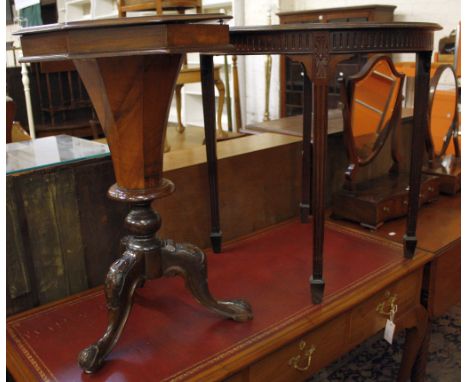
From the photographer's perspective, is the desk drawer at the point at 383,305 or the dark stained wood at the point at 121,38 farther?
the desk drawer at the point at 383,305

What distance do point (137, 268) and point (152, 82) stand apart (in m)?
0.37

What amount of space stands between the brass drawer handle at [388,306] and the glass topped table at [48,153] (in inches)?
33.0

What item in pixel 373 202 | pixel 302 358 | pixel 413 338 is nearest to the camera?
pixel 302 358

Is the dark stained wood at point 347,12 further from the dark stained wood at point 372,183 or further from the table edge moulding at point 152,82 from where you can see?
the table edge moulding at point 152,82

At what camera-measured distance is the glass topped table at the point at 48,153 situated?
1134 millimetres

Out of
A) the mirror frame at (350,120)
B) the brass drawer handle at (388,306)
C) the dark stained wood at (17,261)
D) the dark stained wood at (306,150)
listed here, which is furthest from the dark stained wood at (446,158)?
the dark stained wood at (17,261)

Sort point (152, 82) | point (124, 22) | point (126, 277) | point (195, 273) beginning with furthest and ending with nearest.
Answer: point (195, 273) < point (126, 277) < point (152, 82) < point (124, 22)

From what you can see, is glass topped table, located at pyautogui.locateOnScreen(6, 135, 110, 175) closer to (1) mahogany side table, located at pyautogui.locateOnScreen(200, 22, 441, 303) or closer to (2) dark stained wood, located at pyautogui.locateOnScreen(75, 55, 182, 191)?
(2) dark stained wood, located at pyautogui.locateOnScreen(75, 55, 182, 191)

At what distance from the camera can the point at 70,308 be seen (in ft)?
3.82

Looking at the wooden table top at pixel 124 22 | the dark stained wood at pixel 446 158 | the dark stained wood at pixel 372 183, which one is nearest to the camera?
the wooden table top at pixel 124 22

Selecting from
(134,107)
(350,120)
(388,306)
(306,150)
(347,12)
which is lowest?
(388,306)

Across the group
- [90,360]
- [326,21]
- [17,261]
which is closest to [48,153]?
[17,261]

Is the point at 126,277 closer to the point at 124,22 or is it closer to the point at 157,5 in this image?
the point at 124,22

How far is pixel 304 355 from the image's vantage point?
115 centimetres
